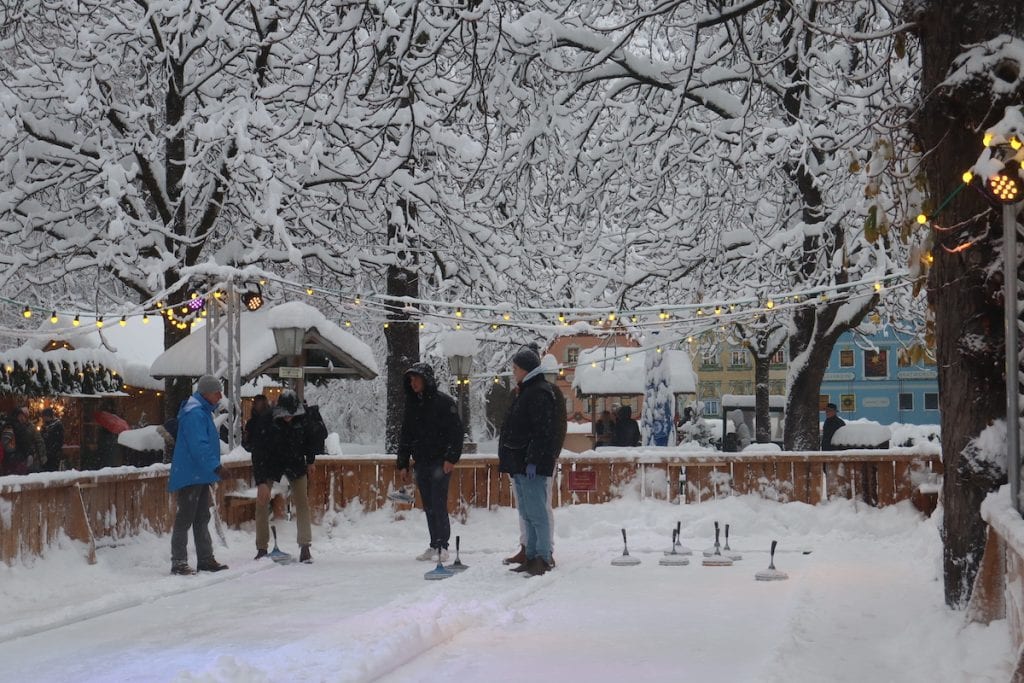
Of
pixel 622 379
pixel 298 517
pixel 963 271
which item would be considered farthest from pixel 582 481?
pixel 622 379

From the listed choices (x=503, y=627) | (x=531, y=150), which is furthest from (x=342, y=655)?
(x=531, y=150)

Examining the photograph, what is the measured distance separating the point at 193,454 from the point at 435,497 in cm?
232

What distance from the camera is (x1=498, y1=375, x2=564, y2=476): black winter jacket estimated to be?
36.9 ft

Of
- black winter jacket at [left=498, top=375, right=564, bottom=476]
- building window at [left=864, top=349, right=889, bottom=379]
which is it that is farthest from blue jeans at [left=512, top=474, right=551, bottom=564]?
building window at [left=864, top=349, right=889, bottom=379]

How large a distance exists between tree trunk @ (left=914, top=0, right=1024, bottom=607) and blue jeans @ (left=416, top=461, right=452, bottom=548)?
5220mm

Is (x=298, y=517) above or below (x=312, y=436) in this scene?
below

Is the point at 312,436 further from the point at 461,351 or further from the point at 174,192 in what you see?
the point at 461,351

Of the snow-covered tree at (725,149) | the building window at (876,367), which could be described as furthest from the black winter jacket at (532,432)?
the building window at (876,367)

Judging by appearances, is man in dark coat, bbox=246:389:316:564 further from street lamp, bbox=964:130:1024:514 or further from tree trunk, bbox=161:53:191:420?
street lamp, bbox=964:130:1024:514

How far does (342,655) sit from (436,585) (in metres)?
3.44

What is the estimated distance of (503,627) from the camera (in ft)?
27.4

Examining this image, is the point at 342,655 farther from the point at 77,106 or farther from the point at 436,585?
the point at 77,106

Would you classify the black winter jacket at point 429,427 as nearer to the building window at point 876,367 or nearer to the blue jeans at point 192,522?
the blue jeans at point 192,522

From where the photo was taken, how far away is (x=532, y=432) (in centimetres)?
1134
